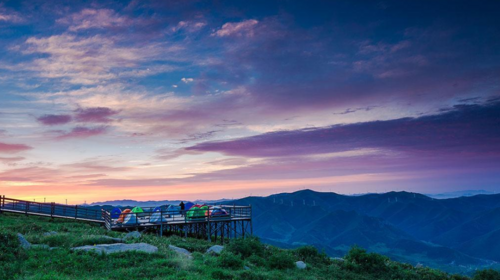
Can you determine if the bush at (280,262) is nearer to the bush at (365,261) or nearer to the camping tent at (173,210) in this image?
the bush at (365,261)

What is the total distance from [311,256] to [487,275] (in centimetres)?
1736

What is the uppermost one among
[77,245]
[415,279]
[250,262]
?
[77,245]

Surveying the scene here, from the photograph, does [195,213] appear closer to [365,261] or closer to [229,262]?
[365,261]

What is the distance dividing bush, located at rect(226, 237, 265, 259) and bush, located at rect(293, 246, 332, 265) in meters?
4.90

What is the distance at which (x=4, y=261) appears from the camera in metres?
17.5

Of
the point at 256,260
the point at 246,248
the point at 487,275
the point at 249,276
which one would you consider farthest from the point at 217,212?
the point at 487,275

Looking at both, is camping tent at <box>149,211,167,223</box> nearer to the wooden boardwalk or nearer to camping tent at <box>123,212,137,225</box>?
the wooden boardwalk

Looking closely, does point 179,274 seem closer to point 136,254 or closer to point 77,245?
point 136,254

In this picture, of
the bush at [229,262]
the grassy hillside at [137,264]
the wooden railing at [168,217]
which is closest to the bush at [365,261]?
the grassy hillside at [137,264]

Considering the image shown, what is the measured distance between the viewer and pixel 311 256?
31594mm

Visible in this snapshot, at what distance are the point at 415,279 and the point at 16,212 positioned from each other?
41.2 meters

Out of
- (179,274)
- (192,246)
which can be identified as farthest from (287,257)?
(179,274)

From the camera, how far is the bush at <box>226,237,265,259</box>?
84.9 ft

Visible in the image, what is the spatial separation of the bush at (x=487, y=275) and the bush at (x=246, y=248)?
21.8 metres
